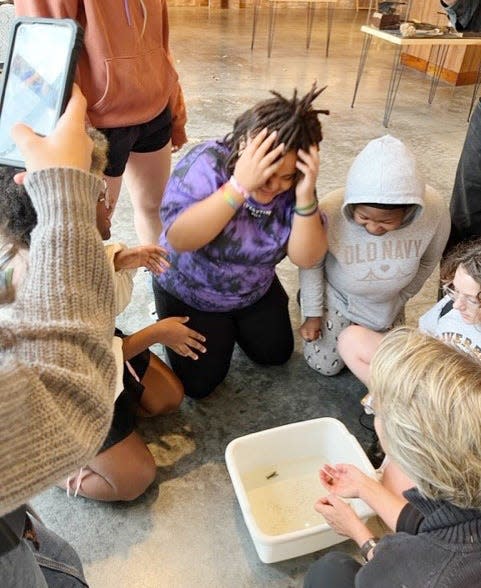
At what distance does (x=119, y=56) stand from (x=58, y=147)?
0.90 meters

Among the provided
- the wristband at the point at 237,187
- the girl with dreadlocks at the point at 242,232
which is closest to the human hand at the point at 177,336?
the girl with dreadlocks at the point at 242,232

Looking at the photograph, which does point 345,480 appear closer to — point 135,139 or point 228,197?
point 228,197

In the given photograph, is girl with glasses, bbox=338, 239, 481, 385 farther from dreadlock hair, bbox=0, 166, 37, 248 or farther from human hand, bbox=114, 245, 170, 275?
dreadlock hair, bbox=0, 166, 37, 248

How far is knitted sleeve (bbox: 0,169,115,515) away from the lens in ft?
1.52

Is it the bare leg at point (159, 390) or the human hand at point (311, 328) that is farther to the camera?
the human hand at point (311, 328)

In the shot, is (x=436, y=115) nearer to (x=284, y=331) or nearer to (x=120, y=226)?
(x=120, y=226)

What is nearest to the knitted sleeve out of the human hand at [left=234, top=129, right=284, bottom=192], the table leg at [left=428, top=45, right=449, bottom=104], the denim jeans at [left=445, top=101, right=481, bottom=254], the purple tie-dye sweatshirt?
the human hand at [left=234, top=129, right=284, bottom=192]

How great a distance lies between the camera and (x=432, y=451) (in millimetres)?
734

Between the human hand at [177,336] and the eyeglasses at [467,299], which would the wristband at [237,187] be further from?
the eyeglasses at [467,299]

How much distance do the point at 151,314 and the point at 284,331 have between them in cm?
48

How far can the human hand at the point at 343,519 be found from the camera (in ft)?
3.31

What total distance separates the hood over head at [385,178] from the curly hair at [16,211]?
2.08ft

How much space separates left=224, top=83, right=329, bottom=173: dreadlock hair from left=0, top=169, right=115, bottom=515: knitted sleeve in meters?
0.66

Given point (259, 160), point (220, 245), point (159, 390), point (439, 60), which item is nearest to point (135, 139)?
point (220, 245)
